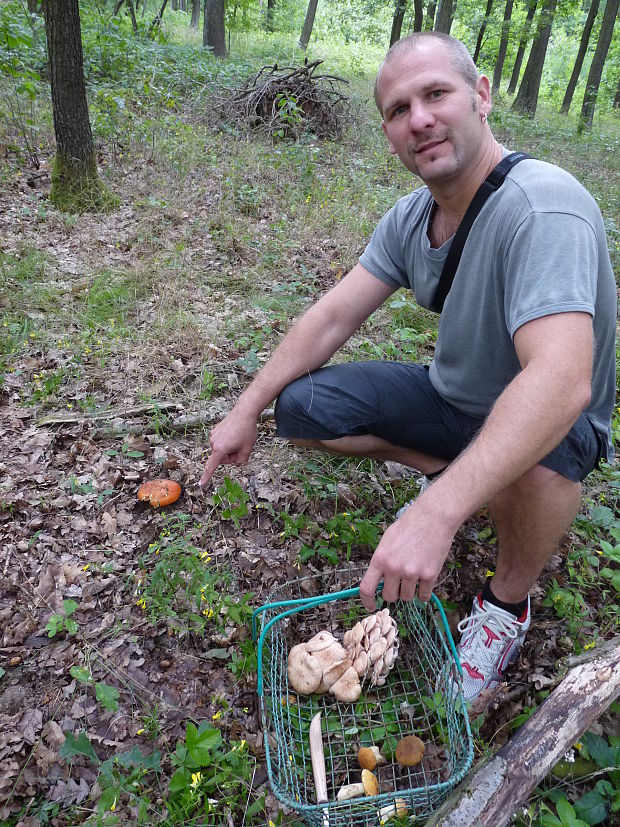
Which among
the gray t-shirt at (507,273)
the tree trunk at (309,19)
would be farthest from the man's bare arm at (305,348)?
the tree trunk at (309,19)

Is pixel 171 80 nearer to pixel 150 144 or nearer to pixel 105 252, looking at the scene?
pixel 150 144

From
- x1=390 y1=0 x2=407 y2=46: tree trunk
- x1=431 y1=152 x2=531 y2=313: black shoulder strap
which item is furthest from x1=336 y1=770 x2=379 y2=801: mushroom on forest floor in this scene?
x1=390 y1=0 x2=407 y2=46: tree trunk

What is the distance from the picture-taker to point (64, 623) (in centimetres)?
230

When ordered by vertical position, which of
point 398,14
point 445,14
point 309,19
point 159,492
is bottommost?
point 159,492

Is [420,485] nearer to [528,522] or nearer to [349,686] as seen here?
[528,522]

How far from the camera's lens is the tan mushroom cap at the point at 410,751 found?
1.83m

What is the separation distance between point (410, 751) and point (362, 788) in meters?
0.20

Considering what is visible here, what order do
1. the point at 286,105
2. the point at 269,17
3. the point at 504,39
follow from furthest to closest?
the point at 269,17 → the point at 504,39 → the point at 286,105

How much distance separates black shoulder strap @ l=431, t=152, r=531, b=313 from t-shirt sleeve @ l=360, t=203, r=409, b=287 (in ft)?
0.98

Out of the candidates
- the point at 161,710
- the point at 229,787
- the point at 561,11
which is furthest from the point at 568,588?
the point at 561,11

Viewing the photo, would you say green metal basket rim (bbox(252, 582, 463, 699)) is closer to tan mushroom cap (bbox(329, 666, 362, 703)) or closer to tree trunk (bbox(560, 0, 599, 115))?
tan mushroom cap (bbox(329, 666, 362, 703))

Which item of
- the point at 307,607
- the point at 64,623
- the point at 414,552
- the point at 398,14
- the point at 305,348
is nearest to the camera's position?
the point at 414,552

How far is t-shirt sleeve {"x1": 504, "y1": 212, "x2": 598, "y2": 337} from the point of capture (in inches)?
63.4

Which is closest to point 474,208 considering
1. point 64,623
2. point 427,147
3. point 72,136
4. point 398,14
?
point 427,147
